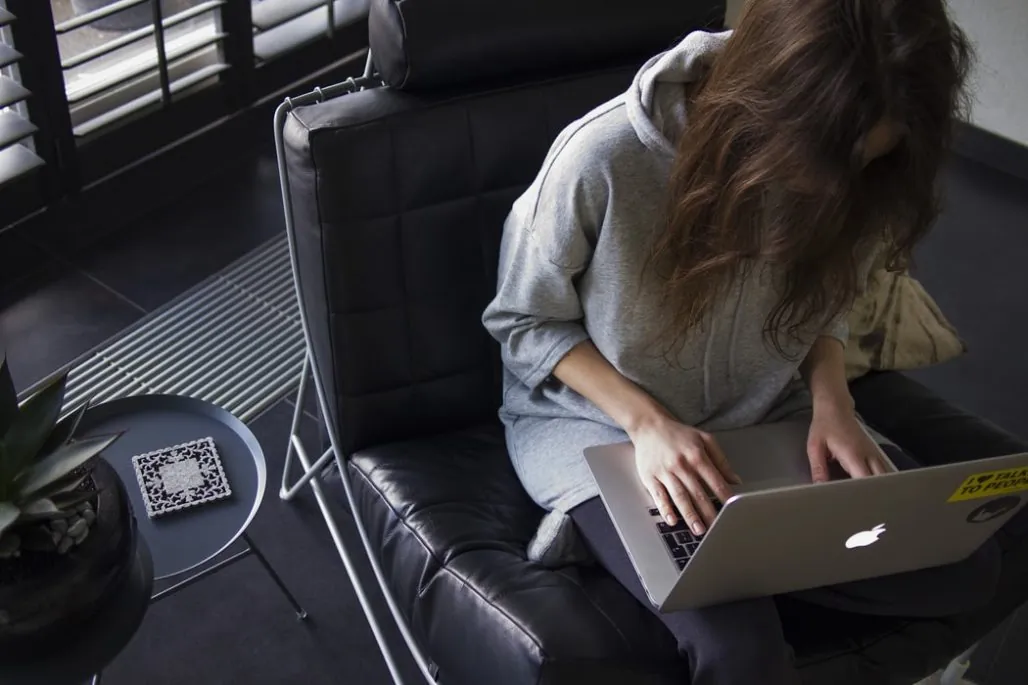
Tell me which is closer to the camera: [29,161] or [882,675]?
[882,675]

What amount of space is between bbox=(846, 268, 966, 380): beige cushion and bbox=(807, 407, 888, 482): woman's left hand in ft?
0.68

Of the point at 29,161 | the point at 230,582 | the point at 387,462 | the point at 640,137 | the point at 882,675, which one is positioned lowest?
the point at 230,582

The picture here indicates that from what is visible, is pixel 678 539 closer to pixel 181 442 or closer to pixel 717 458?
pixel 717 458

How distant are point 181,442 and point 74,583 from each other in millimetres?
333

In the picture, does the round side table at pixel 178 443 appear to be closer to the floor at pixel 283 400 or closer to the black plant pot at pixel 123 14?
the floor at pixel 283 400

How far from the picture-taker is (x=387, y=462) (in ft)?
4.34

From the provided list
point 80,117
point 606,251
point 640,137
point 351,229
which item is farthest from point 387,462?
point 80,117

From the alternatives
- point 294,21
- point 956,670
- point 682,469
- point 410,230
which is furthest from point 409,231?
point 294,21

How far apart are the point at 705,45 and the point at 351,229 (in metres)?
0.44

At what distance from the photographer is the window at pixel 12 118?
1.80 m

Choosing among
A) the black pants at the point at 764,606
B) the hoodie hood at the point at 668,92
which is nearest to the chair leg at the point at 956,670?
the black pants at the point at 764,606

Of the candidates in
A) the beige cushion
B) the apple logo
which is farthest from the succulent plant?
the beige cushion

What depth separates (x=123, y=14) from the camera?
80.7 inches

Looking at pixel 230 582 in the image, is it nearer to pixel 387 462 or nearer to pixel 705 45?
pixel 387 462
